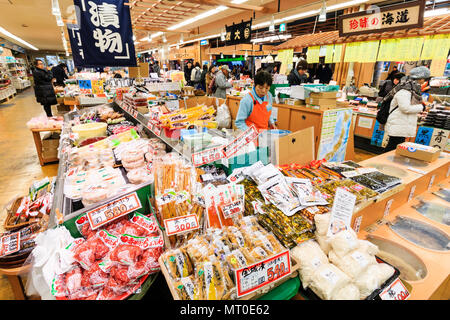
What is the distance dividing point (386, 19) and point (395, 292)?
498 cm

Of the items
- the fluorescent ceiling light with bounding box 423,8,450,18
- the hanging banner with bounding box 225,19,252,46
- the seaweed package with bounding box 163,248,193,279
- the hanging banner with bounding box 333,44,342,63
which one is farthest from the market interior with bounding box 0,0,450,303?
the hanging banner with bounding box 225,19,252,46

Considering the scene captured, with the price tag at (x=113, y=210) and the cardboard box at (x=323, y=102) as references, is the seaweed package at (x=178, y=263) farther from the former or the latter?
the cardboard box at (x=323, y=102)

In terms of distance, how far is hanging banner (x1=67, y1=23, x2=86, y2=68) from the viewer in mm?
3454

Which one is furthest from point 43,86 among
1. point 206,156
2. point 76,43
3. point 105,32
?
point 206,156

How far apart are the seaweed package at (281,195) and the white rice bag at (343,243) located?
27cm

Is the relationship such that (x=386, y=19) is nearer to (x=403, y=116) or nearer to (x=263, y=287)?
(x=403, y=116)

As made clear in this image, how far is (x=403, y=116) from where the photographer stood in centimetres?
397

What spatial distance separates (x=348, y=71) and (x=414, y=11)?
560 cm

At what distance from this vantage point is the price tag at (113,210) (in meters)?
1.37

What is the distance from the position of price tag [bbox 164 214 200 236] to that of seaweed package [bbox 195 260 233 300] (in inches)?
9.5

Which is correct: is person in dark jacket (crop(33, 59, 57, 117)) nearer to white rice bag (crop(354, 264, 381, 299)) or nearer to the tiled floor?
the tiled floor

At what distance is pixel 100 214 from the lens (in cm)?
139

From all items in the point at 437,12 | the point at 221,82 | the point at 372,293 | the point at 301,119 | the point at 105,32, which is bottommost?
the point at 372,293

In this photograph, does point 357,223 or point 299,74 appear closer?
point 357,223
